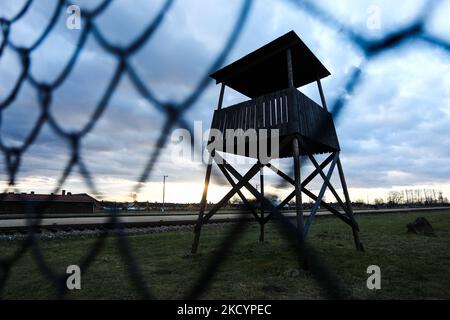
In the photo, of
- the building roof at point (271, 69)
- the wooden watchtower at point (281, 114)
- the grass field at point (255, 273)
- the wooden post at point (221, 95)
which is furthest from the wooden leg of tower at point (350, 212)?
the wooden post at point (221, 95)

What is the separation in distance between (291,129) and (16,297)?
5.74 m

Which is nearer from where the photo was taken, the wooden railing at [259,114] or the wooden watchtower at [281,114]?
the wooden watchtower at [281,114]

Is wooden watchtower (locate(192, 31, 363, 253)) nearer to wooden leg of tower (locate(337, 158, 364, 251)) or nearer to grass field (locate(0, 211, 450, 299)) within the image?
wooden leg of tower (locate(337, 158, 364, 251))

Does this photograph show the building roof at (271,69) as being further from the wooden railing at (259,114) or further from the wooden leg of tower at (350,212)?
the wooden leg of tower at (350,212)

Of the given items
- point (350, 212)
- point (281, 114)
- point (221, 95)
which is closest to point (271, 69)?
point (221, 95)

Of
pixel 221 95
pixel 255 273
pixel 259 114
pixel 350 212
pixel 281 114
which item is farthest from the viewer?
pixel 221 95

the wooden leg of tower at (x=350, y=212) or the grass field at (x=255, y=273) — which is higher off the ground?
the wooden leg of tower at (x=350, y=212)

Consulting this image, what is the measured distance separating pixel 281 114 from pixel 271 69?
1.86 m

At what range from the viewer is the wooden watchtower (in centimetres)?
625

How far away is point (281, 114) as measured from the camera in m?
6.59

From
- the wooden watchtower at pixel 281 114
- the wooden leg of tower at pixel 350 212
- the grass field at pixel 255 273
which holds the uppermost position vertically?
the wooden watchtower at pixel 281 114

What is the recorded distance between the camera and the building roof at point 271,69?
6.57 meters

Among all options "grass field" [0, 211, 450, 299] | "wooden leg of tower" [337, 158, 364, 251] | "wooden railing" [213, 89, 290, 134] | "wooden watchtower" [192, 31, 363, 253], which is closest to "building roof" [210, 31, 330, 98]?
"wooden watchtower" [192, 31, 363, 253]

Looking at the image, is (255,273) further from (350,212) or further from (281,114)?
(350,212)
